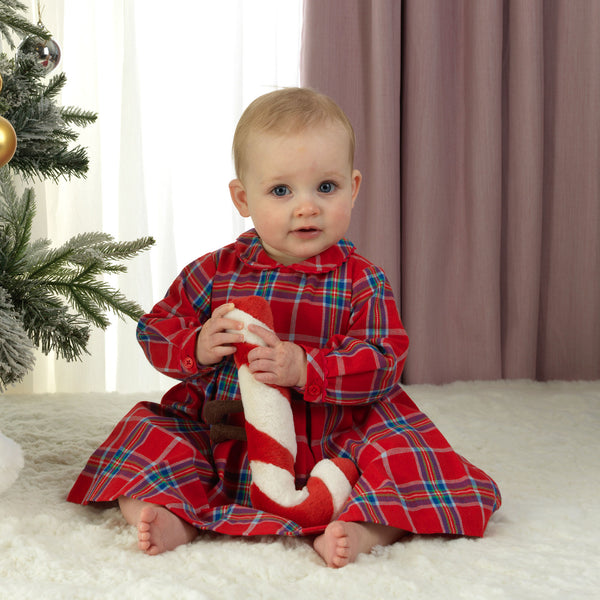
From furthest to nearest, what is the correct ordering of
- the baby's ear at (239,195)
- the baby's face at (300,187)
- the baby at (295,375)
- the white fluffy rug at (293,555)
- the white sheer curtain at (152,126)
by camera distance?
1. the white sheer curtain at (152,126)
2. the baby's ear at (239,195)
3. the baby's face at (300,187)
4. the baby at (295,375)
5. the white fluffy rug at (293,555)

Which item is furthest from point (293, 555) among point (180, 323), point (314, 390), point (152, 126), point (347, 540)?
point (152, 126)

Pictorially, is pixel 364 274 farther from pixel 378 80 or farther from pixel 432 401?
pixel 378 80

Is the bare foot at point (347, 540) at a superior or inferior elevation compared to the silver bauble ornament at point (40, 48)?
inferior

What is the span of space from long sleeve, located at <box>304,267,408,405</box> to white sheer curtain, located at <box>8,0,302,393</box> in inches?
35.7

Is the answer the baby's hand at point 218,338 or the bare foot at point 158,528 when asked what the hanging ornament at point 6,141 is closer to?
the baby's hand at point 218,338

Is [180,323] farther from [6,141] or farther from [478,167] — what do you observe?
[478,167]

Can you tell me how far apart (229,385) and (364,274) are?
0.27 metres

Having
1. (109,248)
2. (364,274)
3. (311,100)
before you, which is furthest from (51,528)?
(311,100)

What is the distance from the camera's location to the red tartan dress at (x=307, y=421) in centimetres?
100

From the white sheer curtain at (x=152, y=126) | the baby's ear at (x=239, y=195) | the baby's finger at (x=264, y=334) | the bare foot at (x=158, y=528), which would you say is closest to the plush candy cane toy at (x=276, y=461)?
the baby's finger at (x=264, y=334)

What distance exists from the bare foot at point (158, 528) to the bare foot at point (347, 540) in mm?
166

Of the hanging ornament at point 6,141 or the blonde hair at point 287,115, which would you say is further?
the blonde hair at point 287,115

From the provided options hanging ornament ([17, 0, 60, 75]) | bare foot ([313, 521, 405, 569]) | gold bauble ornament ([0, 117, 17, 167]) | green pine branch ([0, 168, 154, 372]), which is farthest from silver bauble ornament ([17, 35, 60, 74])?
bare foot ([313, 521, 405, 569])

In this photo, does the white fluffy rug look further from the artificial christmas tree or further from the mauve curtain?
the mauve curtain
